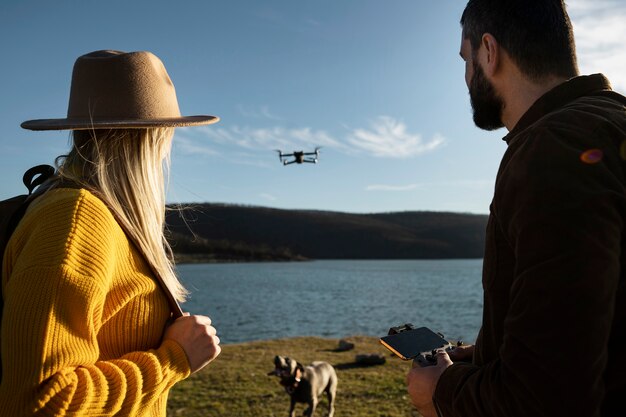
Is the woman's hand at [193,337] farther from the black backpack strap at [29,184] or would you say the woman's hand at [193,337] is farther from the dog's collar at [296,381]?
the dog's collar at [296,381]

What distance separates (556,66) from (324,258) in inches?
5188

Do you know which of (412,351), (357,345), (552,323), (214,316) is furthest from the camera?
(214,316)

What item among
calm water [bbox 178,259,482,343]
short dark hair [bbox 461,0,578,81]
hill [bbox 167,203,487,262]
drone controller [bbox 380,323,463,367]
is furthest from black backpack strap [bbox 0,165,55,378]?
hill [bbox 167,203,487,262]

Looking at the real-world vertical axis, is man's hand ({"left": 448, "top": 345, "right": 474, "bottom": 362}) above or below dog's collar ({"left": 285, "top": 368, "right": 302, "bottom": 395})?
above

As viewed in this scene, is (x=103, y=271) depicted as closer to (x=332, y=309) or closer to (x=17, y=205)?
(x=17, y=205)

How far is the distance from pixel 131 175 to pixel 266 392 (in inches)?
325

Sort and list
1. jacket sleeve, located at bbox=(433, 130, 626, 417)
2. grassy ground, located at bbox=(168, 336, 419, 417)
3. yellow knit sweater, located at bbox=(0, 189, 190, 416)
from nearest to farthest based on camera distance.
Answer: jacket sleeve, located at bbox=(433, 130, 626, 417) < yellow knit sweater, located at bbox=(0, 189, 190, 416) < grassy ground, located at bbox=(168, 336, 419, 417)

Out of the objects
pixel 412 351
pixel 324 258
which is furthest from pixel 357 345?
pixel 324 258

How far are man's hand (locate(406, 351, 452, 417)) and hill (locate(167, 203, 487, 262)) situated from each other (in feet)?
392

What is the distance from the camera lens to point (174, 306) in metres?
2.04

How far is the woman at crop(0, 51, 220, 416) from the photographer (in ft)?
5.17

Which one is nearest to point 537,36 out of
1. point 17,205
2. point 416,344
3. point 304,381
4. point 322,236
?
point 416,344

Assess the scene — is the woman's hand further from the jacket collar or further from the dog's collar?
the dog's collar

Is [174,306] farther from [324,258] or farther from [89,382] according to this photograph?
[324,258]
